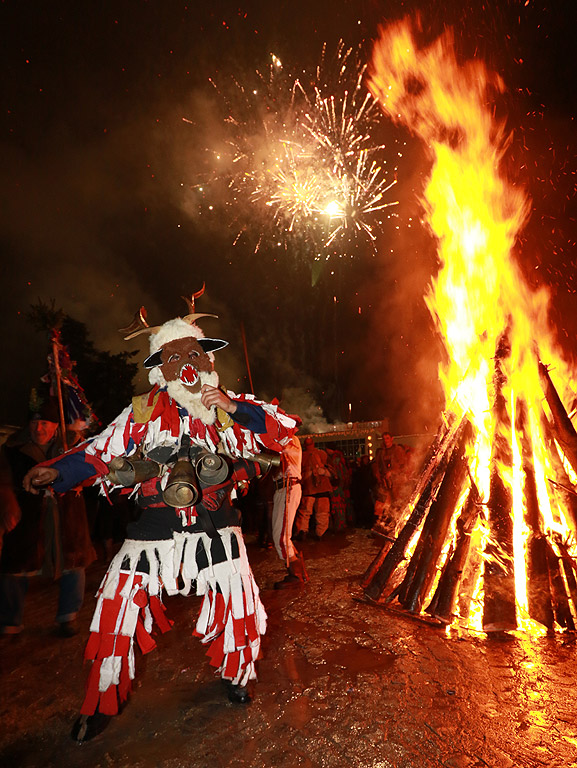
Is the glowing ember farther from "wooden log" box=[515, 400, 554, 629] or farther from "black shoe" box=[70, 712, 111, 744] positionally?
"black shoe" box=[70, 712, 111, 744]

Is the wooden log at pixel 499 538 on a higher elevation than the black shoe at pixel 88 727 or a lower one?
higher

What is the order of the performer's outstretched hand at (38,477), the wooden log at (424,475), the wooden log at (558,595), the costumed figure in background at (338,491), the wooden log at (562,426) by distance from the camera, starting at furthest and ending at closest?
the costumed figure in background at (338,491), the wooden log at (424,475), the wooden log at (562,426), the wooden log at (558,595), the performer's outstretched hand at (38,477)

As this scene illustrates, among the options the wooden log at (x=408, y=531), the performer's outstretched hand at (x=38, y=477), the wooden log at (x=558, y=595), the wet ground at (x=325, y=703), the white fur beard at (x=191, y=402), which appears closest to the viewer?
the wet ground at (x=325, y=703)

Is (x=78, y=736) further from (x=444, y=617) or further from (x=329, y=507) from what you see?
(x=329, y=507)

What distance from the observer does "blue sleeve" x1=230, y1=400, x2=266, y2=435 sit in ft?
9.83

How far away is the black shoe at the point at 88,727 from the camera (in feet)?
7.87

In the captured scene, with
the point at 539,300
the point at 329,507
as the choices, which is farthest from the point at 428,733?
the point at 329,507

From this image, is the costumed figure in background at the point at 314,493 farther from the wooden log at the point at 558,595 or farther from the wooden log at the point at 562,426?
the wooden log at the point at 558,595

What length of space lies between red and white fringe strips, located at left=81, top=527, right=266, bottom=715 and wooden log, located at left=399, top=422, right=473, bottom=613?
6.24ft

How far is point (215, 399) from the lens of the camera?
2.83 metres

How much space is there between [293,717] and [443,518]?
234cm

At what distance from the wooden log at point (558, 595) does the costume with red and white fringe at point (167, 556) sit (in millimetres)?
2454

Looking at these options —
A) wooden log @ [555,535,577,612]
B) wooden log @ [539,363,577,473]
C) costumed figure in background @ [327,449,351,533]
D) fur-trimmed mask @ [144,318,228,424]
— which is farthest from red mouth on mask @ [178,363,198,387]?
costumed figure in background @ [327,449,351,533]

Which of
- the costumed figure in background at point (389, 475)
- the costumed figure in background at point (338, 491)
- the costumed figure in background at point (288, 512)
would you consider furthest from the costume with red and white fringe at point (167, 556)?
the costumed figure in background at point (389, 475)
